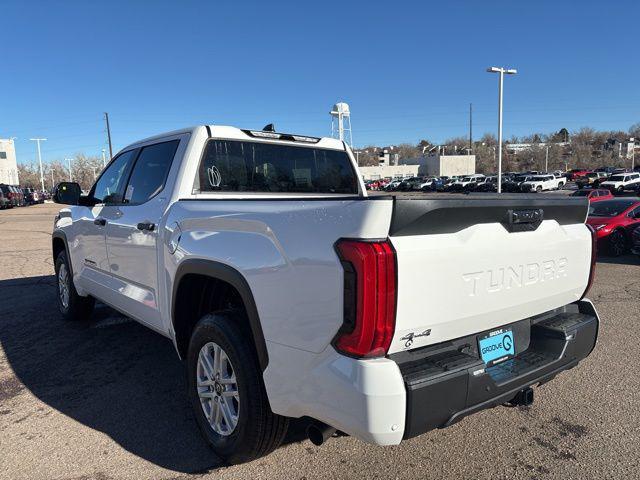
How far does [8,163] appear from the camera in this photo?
90.3 m

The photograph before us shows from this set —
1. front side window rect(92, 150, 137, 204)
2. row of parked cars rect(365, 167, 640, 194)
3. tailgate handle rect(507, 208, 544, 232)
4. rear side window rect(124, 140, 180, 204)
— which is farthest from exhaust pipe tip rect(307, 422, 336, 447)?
row of parked cars rect(365, 167, 640, 194)

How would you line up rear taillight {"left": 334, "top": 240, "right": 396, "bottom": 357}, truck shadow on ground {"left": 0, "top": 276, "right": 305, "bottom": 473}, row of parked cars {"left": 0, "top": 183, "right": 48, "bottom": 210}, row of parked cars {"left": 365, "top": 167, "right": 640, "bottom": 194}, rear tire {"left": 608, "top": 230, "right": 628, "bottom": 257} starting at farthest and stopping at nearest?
row of parked cars {"left": 365, "top": 167, "right": 640, "bottom": 194}, row of parked cars {"left": 0, "top": 183, "right": 48, "bottom": 210}, rear tire {"left": 608, "top": 230, "right": 628, "bottom": 257}, truck shadow on ground {"left": 0, "top": 276, "right": 305, "bottom": 473}, rear taillight {"left": 334, "top": 240, "right": 396, "bottom": 357}

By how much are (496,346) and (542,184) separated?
53.2 m

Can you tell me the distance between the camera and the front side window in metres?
4.36

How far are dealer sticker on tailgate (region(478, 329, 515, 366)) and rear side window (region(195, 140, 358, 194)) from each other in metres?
2.21

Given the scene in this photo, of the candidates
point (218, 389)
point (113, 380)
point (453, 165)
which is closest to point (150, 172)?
point (113, 380)

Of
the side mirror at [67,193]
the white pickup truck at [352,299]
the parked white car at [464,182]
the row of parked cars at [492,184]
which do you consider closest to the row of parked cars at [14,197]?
the row of parked cars at [492,184]

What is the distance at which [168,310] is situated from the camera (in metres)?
3.33

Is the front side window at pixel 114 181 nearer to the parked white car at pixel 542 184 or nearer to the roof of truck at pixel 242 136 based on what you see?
the roof of truck at pixel 242 136

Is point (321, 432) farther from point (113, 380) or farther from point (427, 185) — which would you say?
point (427, 185)

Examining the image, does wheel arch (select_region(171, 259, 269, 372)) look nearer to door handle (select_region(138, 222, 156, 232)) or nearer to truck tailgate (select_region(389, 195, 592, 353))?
door handle (select_region(138, 222, 156, 232))

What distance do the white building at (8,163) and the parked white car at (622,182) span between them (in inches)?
3678

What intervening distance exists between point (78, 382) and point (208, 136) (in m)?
2.33

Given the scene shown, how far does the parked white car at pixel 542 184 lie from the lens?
4954cm
